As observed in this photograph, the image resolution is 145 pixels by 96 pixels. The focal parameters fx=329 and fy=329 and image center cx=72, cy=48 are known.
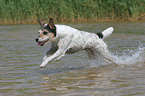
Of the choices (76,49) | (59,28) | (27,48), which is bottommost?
(27,48)

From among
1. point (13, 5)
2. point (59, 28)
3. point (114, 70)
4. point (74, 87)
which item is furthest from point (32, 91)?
point (13, 5)

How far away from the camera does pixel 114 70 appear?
25.6ft

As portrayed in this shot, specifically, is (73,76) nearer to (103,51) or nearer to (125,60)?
(103,51)

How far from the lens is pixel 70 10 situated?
2400cm

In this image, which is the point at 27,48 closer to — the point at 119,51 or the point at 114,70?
the point at 119,51

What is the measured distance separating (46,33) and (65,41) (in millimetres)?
630

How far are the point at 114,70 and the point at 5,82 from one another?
2.61 meters

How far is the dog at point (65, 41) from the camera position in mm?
7188

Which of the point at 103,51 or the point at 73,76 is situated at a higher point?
the point at 103,51

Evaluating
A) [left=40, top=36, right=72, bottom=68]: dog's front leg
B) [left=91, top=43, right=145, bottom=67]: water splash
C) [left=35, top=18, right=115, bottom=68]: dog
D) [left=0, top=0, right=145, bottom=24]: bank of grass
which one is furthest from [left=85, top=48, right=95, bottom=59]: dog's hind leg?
[left=0, top=0, right=145, bottom=24]: bank of grass

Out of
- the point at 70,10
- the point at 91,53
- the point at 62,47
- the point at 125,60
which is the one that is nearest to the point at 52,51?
the point at 62,47

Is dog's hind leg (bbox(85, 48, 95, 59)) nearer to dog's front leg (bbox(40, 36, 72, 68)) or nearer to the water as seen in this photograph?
the water

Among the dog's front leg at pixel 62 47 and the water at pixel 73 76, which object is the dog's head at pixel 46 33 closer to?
the dog's front leg at pixel 62 47

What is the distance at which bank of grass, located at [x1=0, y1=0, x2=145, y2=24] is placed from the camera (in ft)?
76.2
